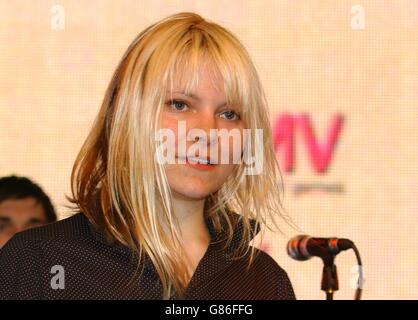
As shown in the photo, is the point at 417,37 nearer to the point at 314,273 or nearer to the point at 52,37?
the point at 314,273

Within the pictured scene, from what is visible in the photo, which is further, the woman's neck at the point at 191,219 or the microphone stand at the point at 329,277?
the microphone stand at the point at 329,277

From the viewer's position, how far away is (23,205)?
2.68 meters

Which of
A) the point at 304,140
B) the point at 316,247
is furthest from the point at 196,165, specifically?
the point at 304,140

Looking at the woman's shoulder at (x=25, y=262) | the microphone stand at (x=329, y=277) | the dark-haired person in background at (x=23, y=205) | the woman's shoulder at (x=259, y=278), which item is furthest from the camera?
the dark-haired person in background at (x=23, y=205)

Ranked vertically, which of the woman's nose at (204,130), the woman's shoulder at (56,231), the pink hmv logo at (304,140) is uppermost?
the woman's nose at (204,130)

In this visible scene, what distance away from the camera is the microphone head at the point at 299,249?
66.1 inches

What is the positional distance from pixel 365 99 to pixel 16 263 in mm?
1645

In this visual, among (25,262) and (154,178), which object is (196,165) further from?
(25,262)

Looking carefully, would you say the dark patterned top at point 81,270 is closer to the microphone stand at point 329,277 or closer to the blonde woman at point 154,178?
the blonde woman at point 154,178

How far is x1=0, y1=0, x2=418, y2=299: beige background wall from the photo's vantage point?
2.72 metres

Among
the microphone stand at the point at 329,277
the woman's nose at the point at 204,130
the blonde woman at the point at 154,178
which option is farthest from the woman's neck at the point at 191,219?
the microphone stand at the point at 329,277

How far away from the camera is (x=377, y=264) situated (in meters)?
2.71
